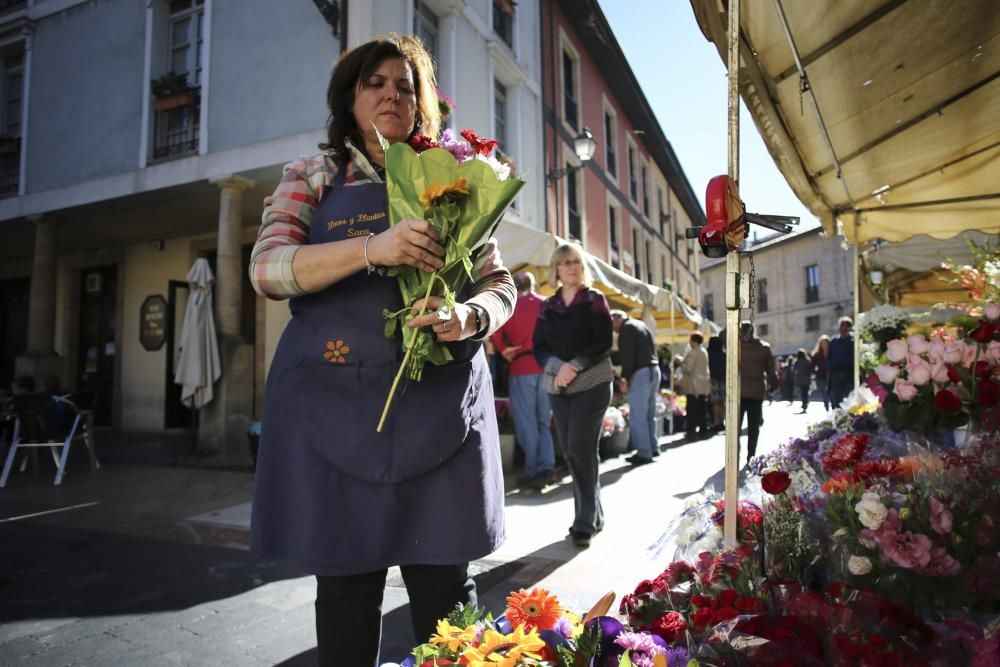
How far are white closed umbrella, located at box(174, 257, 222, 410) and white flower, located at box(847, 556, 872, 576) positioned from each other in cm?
815

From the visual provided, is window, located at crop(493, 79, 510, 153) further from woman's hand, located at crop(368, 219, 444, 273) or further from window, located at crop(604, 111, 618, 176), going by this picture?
woman's hand, located at crop(368, 219, 444, 273)

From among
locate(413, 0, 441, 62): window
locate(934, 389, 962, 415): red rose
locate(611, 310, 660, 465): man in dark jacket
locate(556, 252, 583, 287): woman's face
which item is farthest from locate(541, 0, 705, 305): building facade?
locate(934, 389, 962, 415): red rose

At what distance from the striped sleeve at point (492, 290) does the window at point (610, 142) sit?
16.8 meters

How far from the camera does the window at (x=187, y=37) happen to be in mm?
9626

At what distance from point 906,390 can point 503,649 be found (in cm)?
210

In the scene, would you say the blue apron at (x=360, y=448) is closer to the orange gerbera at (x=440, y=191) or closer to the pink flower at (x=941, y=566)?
the orange gerbera at (x=440, y=191)

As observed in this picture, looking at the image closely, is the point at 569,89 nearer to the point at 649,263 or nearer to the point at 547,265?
the point at 649,263

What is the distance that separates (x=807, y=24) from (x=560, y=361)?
1998mm

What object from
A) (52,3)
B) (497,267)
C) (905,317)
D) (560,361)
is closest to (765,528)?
(497,267)

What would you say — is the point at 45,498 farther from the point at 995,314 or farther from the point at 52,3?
the point at 52,3

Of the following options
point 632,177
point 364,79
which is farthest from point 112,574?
point 632,177

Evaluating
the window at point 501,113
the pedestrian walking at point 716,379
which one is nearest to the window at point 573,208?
the window at point 501,113

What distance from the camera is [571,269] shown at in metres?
3.67

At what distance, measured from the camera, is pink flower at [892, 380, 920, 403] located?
2.39 m
